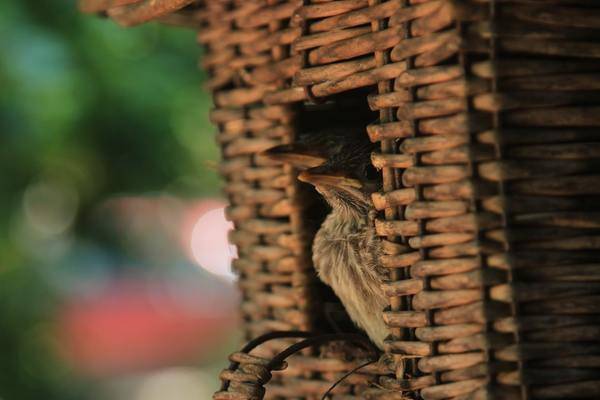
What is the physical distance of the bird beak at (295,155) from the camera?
61.7 inches

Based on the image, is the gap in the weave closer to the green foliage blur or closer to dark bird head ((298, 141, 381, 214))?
dark bird head ((298, 141, 381, 214))

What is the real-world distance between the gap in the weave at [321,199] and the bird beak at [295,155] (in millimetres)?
57

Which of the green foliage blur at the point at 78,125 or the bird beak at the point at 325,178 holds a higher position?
the green foliage blur at the point at 78,125

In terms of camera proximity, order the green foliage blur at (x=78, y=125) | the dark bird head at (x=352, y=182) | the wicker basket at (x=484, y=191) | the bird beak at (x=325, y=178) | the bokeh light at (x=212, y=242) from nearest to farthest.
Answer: the wicker basket at (x=484, y=191) → the bird beak at (x=325, y=178) → the dark bird head at (x=352, y=182) → the green foliage blur at (x=78, y=125) → the bokeh light at (x=212, y=242)

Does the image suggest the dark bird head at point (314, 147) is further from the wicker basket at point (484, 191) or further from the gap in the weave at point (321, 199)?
the wicker basket at point (484, 191)

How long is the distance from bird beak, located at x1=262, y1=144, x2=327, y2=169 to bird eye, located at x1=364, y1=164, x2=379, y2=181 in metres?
0.10

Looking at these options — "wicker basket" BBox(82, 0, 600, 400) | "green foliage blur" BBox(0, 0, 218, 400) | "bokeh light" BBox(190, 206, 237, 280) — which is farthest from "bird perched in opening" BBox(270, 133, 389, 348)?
"bokeh light" BBox(190, 206, 237, 280)

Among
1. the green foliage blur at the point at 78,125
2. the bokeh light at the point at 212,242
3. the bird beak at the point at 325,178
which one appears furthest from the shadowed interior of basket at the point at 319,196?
the bokeh light at the point at 212,242

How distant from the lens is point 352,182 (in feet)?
5.31

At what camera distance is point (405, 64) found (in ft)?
4.27

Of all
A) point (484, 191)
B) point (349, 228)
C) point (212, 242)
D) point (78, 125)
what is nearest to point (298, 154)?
point (349, 228)

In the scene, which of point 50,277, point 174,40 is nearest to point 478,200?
point 174,40

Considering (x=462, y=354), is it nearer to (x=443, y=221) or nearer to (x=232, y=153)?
(x=443, y=221)

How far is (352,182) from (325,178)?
11 cm
